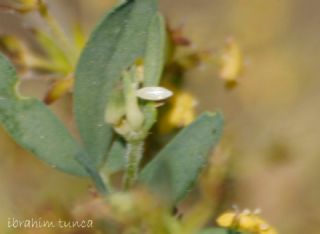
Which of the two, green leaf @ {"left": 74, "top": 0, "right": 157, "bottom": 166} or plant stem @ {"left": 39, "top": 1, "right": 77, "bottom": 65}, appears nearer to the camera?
green leaf @ {"left": 74, "top": 0, "right": 157, "bottom": 166}

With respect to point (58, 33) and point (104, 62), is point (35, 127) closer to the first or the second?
point (104, 62)

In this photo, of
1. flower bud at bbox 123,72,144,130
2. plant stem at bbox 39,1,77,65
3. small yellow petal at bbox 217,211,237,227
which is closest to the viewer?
flower bud at bbox 123,72,144,130

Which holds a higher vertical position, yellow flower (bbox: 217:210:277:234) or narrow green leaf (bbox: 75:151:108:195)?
narrow green leaf (bbox: 75:151:108:195)

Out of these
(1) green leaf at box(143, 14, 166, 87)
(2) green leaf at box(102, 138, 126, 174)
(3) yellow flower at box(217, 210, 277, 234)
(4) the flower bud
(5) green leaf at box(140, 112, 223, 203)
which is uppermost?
(1) green leaf at box(143, 14, 166, 87)

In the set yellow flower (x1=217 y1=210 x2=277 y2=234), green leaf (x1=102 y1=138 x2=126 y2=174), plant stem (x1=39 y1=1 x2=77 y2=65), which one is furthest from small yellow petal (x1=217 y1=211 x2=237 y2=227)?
plant stem (x1=39 y1=1 x2=77 y2=65)

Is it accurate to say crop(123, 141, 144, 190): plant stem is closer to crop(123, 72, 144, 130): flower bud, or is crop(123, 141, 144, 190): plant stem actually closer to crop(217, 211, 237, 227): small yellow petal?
crop(123, 72, 144, 130): flower bud

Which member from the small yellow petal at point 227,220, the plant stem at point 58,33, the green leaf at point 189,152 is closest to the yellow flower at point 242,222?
the small yellow petal at point 227,220

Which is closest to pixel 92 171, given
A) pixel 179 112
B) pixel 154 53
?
pixel 154 53
